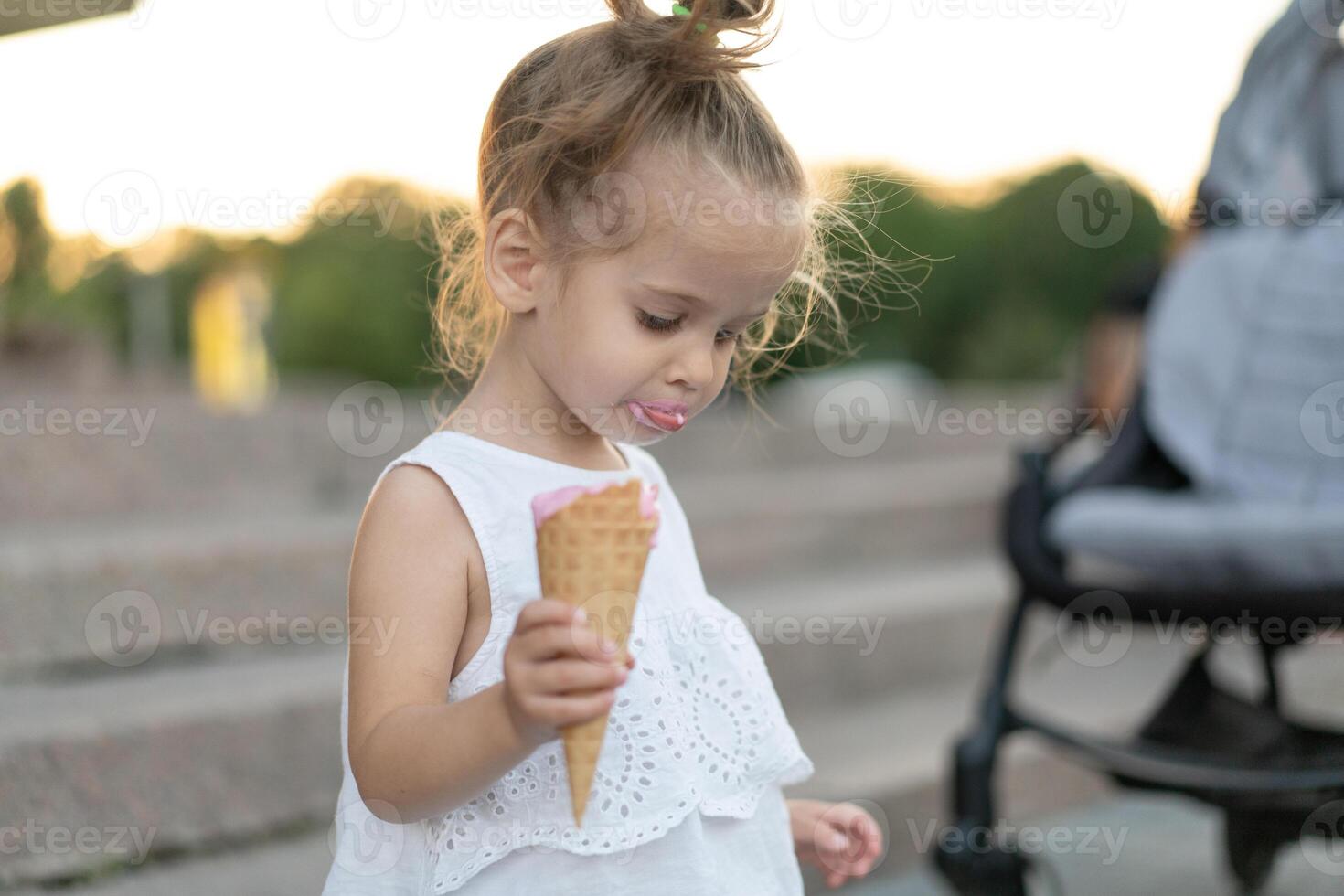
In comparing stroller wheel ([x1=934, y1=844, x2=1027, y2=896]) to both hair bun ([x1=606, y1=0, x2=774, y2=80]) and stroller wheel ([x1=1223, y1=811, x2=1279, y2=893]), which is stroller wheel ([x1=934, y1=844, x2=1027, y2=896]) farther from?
hair bun ([x1=606, y1=0, x2=774, y2=80])

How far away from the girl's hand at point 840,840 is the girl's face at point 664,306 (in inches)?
17.3

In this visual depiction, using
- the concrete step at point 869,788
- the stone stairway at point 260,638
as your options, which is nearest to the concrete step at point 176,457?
the stone stairway at point 260,638

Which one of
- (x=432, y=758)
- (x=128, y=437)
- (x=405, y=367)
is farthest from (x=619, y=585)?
(x=405, y=367)

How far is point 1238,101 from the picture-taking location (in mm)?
2561

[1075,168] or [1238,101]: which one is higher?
[1238,101]

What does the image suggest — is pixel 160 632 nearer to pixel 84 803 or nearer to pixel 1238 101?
pixel 84 803

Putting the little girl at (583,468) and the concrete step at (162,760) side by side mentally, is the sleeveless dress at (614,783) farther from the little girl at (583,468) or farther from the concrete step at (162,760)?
the concrete step at (162,760)

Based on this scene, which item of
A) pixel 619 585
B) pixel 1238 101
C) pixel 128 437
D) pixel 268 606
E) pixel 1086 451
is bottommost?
pixel 1086 451

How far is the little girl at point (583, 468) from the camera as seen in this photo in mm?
1062

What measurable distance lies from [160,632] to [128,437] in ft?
2.47

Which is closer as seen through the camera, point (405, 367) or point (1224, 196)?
point (1224, 196)

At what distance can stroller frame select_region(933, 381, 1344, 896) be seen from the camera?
1981mm

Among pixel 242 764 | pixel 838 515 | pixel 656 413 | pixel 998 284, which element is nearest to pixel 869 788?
pixel 242 764

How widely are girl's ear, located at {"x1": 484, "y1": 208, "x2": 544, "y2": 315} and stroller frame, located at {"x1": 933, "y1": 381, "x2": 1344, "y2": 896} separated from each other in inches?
51.1
